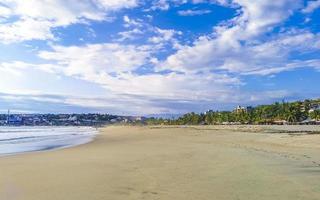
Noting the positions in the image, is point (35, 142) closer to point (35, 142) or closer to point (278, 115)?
point (35, 142)

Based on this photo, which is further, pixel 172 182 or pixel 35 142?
pixel 35 142

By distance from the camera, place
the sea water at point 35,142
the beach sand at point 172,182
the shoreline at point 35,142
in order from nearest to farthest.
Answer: the beach sand at point 172,182
the shoreline at point 35,142
the sea water at point 35,142

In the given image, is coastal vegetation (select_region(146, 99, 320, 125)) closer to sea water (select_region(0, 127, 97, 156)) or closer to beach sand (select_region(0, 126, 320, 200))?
sea water (select_region(0, 127, 97, 156))

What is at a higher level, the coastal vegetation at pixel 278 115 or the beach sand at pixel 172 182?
the coastal vegetation at pixel 278 115

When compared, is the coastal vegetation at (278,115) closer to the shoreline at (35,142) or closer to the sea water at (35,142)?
the sea water at (35,142)

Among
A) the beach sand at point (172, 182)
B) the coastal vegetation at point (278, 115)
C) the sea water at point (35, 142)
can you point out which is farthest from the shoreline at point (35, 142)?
the coastal vegetation at point (278, 115)

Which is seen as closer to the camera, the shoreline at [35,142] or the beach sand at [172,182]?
the beach sand at [172,182]

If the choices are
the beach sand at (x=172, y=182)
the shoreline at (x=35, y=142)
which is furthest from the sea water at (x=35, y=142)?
the beach sand at (x=172, y=182)

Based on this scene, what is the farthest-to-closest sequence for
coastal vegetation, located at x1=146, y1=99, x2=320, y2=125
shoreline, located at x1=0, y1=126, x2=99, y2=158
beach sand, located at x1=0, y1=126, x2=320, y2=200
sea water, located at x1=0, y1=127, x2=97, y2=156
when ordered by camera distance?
coastal vegetation, located at x1=146, y1=99, x2=320, y2=125 → sea water, located at x1=0, y1=127, x2=97, y2=156 → shoreline, located at x1=0, y1=126, x2=99, y2=158 → beach sand, located at x1=0, y1=126, x2=320, y2=200

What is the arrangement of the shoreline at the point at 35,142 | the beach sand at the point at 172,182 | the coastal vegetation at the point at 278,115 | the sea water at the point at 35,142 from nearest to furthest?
the beach sand at the point at 172,182 → the shoreline at the point at 35,142 → the sea water at the point at 35,142 → the coastal vegetation at the point at 278,115

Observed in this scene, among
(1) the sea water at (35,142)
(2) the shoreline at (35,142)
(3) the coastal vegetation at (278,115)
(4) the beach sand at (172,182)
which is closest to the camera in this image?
(4) the beach sand at (172,182)

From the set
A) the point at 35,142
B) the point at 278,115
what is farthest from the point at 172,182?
the point at 278,115

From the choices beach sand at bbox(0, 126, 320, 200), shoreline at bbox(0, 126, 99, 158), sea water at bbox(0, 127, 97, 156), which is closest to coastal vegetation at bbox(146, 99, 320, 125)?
sea water at bbox(0, 127, 97, 156)

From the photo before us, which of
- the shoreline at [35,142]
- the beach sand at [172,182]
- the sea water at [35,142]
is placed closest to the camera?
the beach sand at [172,182]
